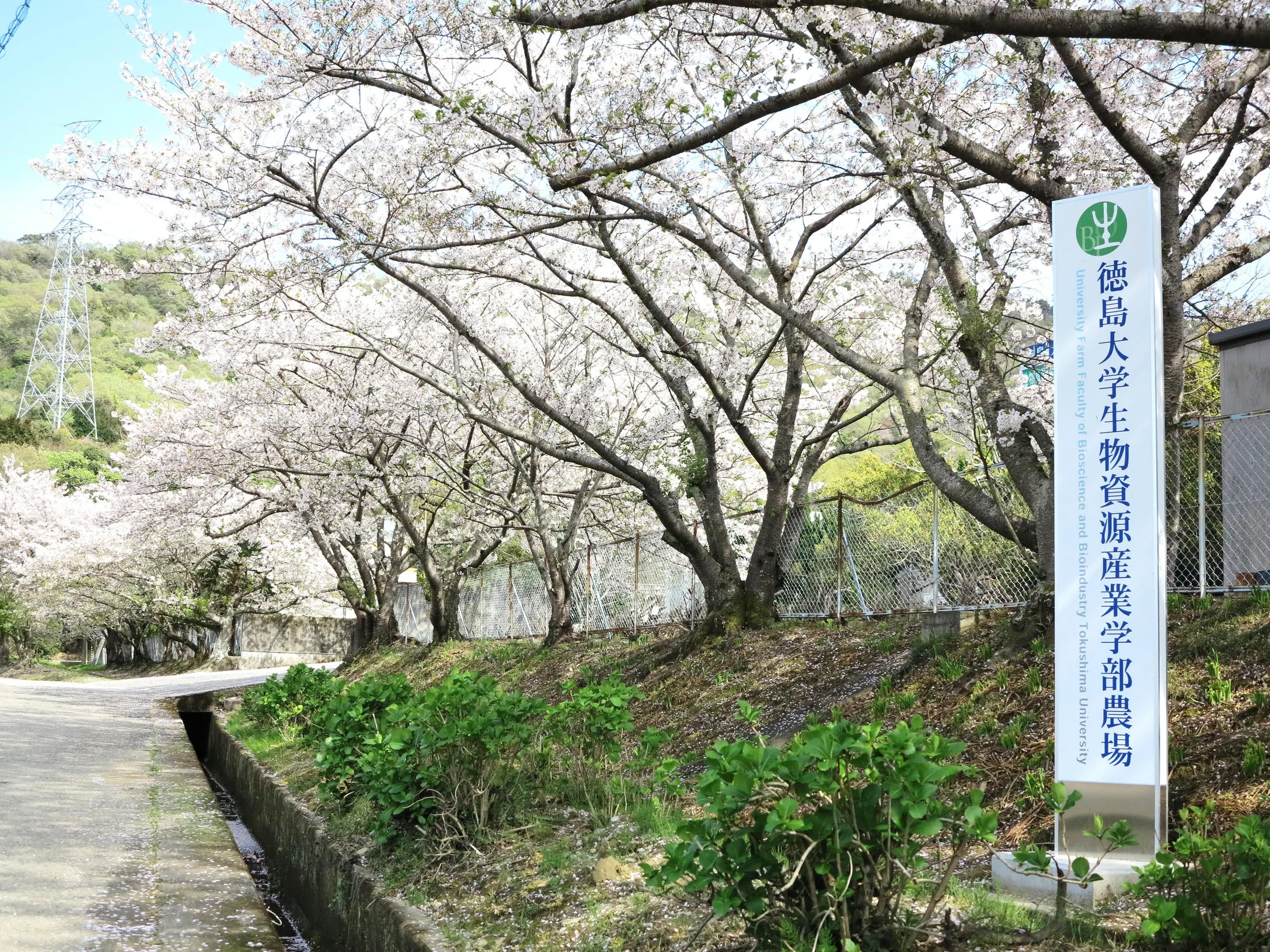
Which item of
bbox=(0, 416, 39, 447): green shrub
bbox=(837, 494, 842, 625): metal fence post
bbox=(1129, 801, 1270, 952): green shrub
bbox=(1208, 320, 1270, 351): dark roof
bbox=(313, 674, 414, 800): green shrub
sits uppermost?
bbox=(0, 416, 39, 447): green shrub

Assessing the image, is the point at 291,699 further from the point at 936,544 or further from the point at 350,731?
the point at 936,544

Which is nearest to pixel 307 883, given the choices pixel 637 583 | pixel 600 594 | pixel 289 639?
pixel 637 583

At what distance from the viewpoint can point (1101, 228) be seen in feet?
13.3

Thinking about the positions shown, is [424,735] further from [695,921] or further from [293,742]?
[293,742]

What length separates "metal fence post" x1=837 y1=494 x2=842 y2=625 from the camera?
1049cm

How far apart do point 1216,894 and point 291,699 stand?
11.0 meters

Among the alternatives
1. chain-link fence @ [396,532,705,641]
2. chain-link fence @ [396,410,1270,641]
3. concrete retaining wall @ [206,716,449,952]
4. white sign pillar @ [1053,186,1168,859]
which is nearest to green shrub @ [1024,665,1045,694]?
chain-link fence @ [396,410,1270,641]

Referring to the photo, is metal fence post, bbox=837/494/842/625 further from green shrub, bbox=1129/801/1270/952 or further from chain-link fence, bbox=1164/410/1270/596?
green shrub, bbox=1129/801/1270/952

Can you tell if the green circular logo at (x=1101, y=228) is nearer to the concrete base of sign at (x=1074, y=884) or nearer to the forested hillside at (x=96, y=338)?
the concrete base of sign at (x=1074, y=884)

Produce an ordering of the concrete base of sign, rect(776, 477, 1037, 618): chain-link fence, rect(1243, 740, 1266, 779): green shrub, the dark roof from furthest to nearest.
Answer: rect(776, 477, 1037, 618): chain-link fence → the dark roof → rect(1243, 740, 1266, 779): green shrub → the concrete base of sign

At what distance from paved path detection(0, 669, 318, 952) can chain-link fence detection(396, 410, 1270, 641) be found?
5.49 m

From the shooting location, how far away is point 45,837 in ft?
22.1

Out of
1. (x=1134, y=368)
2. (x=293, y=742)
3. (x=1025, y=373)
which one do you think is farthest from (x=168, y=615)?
(x=1134, y=368)

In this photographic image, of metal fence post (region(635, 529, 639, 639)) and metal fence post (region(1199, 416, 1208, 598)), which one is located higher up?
metal fence post (region(1199, 416, 1208, 598))
